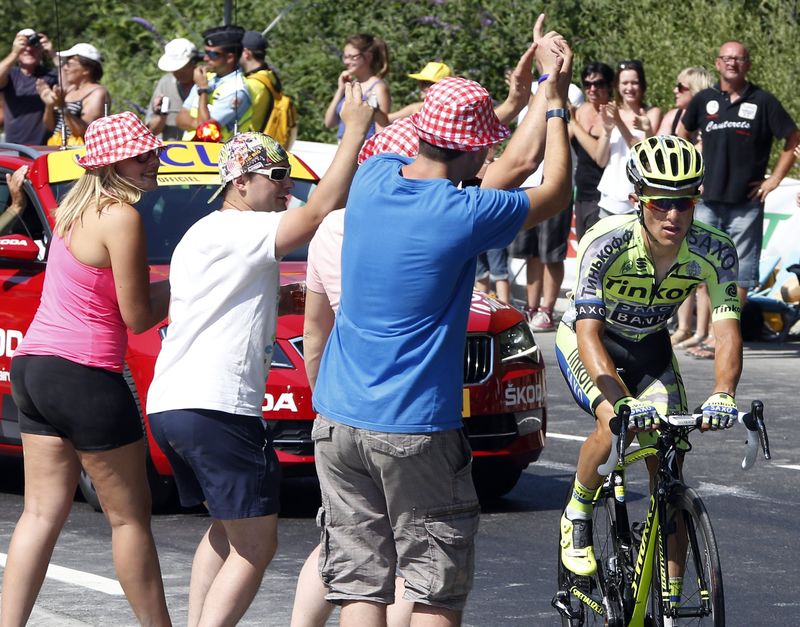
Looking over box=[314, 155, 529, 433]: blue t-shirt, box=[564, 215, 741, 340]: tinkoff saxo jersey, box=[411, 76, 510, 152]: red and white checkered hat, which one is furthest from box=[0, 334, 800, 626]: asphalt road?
box=[411, 76, 510, 152]: red and white checkered hat

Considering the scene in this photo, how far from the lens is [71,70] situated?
14.3 meters

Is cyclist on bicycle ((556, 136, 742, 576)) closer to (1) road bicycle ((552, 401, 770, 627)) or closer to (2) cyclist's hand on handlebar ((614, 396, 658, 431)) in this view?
(1) road bicycle ((552, 401, 770, 627))

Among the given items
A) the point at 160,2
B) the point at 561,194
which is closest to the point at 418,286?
the point at 561,194

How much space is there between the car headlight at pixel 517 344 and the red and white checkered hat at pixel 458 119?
3918 mm

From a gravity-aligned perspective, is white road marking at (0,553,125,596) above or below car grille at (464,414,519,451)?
below

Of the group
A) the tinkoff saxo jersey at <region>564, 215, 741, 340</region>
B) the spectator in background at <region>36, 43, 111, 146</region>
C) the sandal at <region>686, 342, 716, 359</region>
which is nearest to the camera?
the tinkoff saxo jersey at <region>564, 215, 741, 340</region>

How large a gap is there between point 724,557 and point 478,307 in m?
1.82

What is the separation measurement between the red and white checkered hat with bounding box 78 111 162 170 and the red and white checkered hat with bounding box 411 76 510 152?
1.43m

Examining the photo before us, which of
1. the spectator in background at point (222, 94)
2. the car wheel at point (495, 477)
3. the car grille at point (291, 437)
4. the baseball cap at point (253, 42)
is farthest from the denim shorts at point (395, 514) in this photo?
the baseball cap at point (253, 42)

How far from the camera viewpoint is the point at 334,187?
5.37 meters

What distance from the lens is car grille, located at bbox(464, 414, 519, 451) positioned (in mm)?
8438

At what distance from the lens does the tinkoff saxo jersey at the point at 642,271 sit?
5.96m

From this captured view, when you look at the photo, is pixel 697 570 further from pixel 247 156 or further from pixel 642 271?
pixel 247 156

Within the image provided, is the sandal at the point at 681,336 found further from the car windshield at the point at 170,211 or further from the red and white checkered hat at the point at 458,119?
the red and white checkered hat at the point at 458,119
